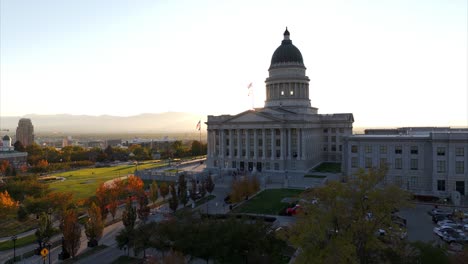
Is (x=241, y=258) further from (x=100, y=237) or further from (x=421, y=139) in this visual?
(x=421, y=139)

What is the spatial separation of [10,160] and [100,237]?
90067 mm

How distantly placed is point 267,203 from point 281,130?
28484mm

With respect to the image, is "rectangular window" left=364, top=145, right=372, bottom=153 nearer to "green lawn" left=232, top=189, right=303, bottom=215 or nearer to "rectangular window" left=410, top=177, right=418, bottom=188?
"rectangular window" left=410, top=177, right=418, bottom=188

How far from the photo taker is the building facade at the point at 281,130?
74688 millimetres

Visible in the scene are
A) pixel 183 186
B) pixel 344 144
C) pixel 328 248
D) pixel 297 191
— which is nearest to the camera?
pixel 328 248

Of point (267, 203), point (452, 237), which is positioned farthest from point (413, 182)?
point (267, 203)

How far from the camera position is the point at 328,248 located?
20.0 metres

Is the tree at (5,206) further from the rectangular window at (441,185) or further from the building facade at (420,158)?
the rectangular window at (441,185)

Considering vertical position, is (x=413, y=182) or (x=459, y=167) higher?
(x=459, y=167)

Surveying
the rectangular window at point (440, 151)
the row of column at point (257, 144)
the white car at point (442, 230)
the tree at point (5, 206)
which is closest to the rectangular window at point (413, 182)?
the rectangular window at point (440, 151)

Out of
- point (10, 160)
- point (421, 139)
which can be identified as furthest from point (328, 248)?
point (10, 160)

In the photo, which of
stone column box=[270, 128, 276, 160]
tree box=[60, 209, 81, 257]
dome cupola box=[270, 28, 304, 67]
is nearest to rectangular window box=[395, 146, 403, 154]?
stone column box=[270, 128, 276, 160]

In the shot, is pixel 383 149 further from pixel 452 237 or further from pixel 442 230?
pixel 452 237

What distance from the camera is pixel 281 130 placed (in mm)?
74938
